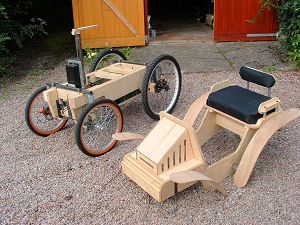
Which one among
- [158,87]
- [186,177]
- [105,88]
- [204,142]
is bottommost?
[204,142]

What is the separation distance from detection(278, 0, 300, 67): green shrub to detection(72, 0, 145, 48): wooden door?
96.8 inches

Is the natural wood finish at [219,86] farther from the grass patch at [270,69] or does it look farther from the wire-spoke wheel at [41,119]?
the grass patch at [270,69]

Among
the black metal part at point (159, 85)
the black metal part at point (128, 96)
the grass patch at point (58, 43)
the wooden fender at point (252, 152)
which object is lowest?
the wooden fender at point (252, 152)

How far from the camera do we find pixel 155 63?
14.1 ft

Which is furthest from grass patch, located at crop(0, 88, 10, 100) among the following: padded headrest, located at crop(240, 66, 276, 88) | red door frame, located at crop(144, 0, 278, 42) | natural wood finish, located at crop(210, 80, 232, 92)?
padded headrest, located at crop(240, 66, 276, 88)

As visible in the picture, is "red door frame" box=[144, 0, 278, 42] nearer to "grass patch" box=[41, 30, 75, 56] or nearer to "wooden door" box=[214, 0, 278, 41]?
"wooden door" box=[214, 0, 278, 41]

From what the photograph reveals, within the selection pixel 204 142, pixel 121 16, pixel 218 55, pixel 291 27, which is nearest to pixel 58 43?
pixel 121 16

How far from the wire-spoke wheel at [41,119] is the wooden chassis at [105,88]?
20 centimetres

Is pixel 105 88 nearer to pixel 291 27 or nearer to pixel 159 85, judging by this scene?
pixel 159 85

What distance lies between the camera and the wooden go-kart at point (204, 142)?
308 cm

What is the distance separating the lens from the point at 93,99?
3861mm

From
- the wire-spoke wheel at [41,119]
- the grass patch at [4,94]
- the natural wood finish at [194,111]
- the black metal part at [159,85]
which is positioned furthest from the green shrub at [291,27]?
the grass patch at [4,94]

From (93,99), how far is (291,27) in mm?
3985

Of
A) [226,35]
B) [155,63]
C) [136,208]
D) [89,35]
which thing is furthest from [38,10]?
[136,208]
